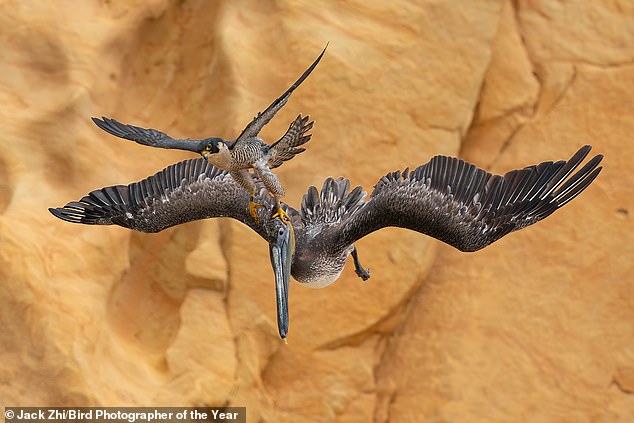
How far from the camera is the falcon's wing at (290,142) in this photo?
4996mm

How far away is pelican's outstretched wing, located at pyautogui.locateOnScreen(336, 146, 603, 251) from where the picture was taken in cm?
594

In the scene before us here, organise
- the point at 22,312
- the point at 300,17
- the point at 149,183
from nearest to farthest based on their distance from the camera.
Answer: the point at 149,183, the point at 22,312, the point at 300,17

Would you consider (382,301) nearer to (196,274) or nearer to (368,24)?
(196,274)

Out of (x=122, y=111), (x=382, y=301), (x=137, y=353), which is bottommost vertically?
(x=137, y=353)

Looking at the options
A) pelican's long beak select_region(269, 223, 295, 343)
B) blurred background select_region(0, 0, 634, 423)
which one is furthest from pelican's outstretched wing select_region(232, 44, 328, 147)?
blurred background select_region(0, 0, 634, 423)

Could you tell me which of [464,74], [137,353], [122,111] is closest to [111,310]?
[137,353]

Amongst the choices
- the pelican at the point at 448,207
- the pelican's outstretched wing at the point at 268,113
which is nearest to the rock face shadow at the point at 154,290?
the pelican at the point at 448,207

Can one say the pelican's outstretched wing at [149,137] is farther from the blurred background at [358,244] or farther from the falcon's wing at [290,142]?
the blurred background at [358,244]

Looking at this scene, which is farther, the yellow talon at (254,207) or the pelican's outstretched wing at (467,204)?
the pelican's outstretched wing at (467,204)

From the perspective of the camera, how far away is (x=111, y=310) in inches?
349

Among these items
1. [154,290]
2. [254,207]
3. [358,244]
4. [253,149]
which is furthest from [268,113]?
[154,290]

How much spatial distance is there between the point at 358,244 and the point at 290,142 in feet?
11.9

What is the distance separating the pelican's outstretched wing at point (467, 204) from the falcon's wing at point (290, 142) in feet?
3.09

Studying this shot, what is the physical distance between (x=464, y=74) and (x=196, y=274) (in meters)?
2.58
